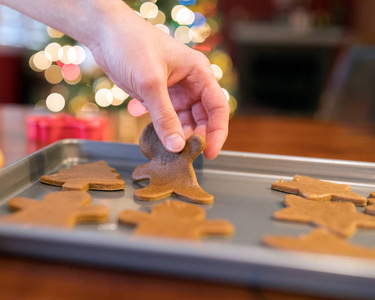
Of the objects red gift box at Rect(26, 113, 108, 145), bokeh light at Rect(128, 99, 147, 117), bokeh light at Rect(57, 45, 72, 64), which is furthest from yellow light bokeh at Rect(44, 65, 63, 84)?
red gift box at Rect(26, 113, 108, 145)

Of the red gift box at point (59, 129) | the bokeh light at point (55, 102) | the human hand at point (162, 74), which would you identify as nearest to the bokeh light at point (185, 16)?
the bokeh light at point (55, 102)

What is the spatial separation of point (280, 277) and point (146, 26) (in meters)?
0.67

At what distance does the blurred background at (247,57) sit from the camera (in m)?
2.69

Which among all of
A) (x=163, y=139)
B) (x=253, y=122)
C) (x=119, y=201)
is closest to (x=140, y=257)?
(x=119, y=201)

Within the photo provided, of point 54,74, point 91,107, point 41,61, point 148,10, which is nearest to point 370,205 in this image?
point 148,10

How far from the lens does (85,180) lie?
0.89m

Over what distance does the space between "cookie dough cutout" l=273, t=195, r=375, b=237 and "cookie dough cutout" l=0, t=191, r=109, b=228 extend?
1.06 ft

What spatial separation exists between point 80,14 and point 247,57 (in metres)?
4.73

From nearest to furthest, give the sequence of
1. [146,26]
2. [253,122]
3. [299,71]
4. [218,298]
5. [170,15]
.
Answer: [218,298], [146,26], [253,122], [170,15], [299,71]

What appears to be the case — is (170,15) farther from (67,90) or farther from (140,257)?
(140,257)

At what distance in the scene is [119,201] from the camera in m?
0.83

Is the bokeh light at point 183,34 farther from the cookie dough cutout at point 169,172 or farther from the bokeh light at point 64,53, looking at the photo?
the cookie dough cutout at point 169,172

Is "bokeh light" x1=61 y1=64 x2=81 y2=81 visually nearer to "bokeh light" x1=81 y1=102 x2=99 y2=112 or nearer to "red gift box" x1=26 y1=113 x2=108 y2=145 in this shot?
"bokeh light" x1=81 y1=102 x2=99 y2=112

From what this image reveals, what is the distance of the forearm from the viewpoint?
0.99 meters
